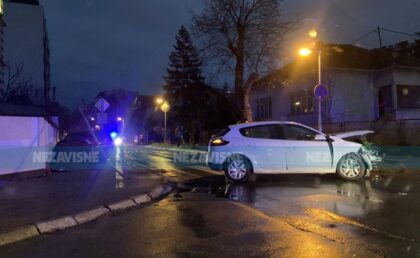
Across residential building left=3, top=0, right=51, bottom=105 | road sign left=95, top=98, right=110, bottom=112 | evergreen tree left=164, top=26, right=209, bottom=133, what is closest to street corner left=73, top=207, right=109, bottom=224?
road sign left=95, top=98, right=110, bottom=112

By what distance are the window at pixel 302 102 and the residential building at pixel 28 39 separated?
42.4 metres

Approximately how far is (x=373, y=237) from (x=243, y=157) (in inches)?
261

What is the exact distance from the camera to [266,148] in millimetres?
12898

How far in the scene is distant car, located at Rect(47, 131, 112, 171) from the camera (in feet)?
63.7

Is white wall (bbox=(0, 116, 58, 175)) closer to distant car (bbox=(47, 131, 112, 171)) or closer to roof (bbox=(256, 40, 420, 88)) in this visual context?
distant car (bbox=(47, 131, 112, 171))

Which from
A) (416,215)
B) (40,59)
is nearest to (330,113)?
(416,215)

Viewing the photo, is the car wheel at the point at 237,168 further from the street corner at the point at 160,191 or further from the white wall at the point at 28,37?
the white wall at the point at 28,37

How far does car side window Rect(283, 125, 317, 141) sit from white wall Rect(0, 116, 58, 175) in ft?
24.5

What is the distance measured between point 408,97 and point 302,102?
23.3 ft

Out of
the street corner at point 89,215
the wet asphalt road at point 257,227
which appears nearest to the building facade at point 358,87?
the wet asphalt road at point 257,227

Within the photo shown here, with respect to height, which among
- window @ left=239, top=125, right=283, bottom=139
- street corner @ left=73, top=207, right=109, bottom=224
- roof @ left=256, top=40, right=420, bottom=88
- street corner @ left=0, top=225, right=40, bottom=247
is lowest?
street corner @ left=0, top=225, right=40, bottom=247

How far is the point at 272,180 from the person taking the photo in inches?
535

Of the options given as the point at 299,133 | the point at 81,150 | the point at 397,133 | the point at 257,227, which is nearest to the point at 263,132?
the point at 299,133

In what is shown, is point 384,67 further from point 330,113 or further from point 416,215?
point 416,215
